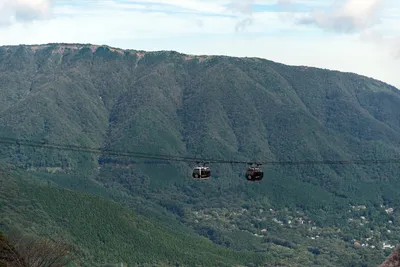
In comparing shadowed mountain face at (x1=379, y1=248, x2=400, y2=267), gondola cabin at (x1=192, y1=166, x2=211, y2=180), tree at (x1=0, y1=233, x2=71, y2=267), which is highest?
gondola cabin at (x1=192, y1=166, x2=211, y2=180)

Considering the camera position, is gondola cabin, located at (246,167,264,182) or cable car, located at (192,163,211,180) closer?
cable car, located at (192,163,211,180)

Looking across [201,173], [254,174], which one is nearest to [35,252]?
[201,173]

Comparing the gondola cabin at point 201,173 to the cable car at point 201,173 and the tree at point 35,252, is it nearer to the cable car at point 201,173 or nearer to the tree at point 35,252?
the cable car at point 201,173

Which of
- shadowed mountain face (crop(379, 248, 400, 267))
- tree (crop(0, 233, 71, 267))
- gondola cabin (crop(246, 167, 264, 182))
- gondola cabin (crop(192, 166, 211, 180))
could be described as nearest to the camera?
shadowed mountain face (crop(379, 248, 400, 267))

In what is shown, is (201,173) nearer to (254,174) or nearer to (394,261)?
(254,174)

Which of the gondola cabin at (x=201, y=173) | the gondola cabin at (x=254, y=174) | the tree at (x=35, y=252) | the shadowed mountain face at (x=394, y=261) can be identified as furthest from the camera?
the tree at (x=35, y=252)

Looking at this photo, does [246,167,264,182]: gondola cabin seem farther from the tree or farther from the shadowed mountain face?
the tree

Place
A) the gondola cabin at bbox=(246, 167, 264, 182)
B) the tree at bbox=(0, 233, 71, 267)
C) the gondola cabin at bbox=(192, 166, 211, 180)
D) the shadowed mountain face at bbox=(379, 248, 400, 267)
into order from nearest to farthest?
the shadowed mountain face at bbox=(379, 248, 400, 267) < the gondola cabin at bbox=(192, 166, 211, 180) < the gondola cabin at bbox=(246, 167, 264, 182) < the tree at bbox=(0, 233, 71, 267)

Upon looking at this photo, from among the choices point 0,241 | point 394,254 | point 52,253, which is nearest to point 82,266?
point 52,253

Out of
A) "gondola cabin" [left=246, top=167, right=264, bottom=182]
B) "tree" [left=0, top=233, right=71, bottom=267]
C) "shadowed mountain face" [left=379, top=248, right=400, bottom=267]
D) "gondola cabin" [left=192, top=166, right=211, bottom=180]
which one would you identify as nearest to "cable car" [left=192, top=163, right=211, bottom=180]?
"gondola cabin" [left=192, top=166, right=211, bottom=180]

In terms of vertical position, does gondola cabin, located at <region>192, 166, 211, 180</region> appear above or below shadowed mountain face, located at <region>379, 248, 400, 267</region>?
above

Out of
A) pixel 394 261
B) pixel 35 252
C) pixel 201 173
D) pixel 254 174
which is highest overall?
pixel 254 174

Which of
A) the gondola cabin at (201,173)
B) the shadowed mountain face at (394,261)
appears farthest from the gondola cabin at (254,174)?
the shadowed mountain face at (394,261)
